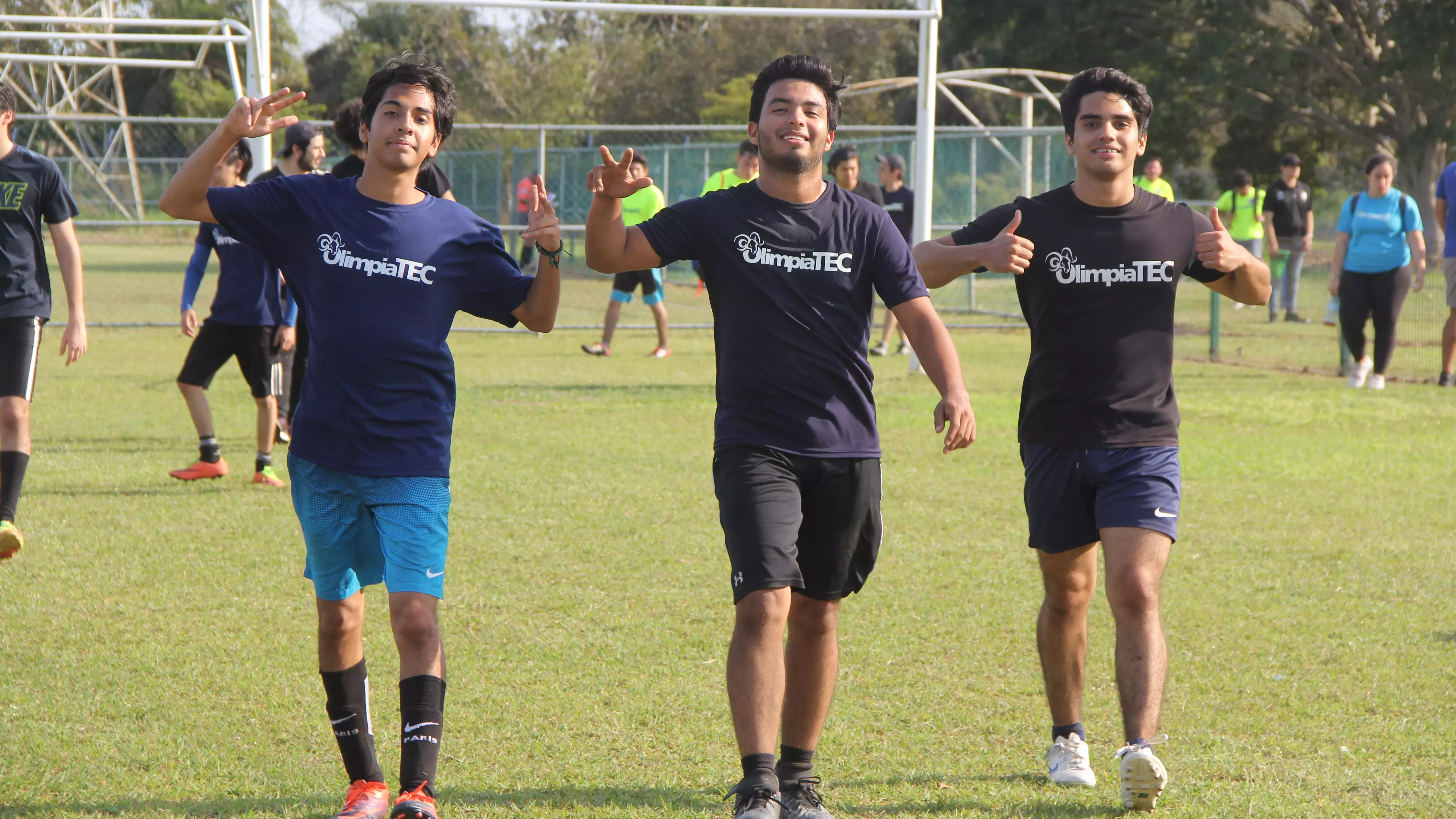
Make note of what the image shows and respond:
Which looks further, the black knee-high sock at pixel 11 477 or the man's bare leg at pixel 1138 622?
the black knee-high sock at pixel 11 477

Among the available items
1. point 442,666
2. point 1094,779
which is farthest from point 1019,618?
point 442,666

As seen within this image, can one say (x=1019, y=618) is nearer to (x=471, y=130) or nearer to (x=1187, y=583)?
(x=1187, y=583)

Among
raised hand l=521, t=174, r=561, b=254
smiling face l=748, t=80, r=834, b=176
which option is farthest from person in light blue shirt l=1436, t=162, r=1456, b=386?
raised hand l=521, t=174, r=561, b=254

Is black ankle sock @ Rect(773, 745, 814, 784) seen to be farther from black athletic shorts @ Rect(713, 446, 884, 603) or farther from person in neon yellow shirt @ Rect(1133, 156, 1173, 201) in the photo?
person in neon yellow shirt @ Rect(1133, 156, 1173, 201)

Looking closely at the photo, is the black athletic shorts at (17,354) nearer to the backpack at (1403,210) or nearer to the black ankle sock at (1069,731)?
the black ankle sock at (1069,731)

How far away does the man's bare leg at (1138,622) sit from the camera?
13.1ft

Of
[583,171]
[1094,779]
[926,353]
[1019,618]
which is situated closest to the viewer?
[926,353]

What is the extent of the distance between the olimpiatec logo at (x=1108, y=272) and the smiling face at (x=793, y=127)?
0.85 meters

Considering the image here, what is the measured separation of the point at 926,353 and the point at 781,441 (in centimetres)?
48

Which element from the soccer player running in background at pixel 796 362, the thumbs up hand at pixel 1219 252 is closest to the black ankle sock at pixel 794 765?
the soccer player running in background at pixel 796 362

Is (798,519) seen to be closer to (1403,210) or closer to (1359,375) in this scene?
(1403,210)

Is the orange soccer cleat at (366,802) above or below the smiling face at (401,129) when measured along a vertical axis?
below

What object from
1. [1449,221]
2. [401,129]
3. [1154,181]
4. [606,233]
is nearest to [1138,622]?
[606,233]

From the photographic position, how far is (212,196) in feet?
12.7
